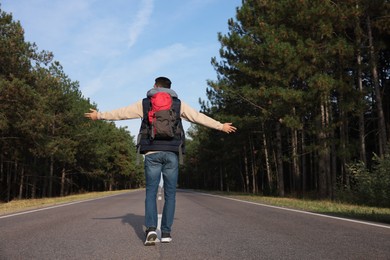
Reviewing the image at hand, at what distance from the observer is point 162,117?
4594 millimetres

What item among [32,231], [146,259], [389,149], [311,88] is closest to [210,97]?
[311,88]

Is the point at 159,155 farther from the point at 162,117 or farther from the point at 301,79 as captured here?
the point at 301,79

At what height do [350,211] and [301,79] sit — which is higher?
[301,79]

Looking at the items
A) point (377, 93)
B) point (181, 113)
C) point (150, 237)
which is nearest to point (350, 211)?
point (181, 113)

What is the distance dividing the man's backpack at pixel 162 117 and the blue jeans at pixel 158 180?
263mm

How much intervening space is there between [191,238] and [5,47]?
2109cm

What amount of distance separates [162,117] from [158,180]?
2.71 ft

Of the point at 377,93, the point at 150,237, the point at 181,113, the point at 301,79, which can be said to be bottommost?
the point at 150,237

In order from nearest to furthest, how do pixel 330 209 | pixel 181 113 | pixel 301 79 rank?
pixel 181 113, pixel 330 209, pixel 301 79

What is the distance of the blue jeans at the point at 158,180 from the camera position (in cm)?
466

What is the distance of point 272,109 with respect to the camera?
19953mm

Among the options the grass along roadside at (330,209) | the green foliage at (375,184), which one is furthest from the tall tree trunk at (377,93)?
the grass along roadside at (330,209)

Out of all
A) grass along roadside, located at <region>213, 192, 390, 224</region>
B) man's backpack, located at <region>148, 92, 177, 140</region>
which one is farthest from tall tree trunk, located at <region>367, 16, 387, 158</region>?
man's backpack, located at <region>148, 92, 177, 140</region>

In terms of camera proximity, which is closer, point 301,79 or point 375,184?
point 375,184
